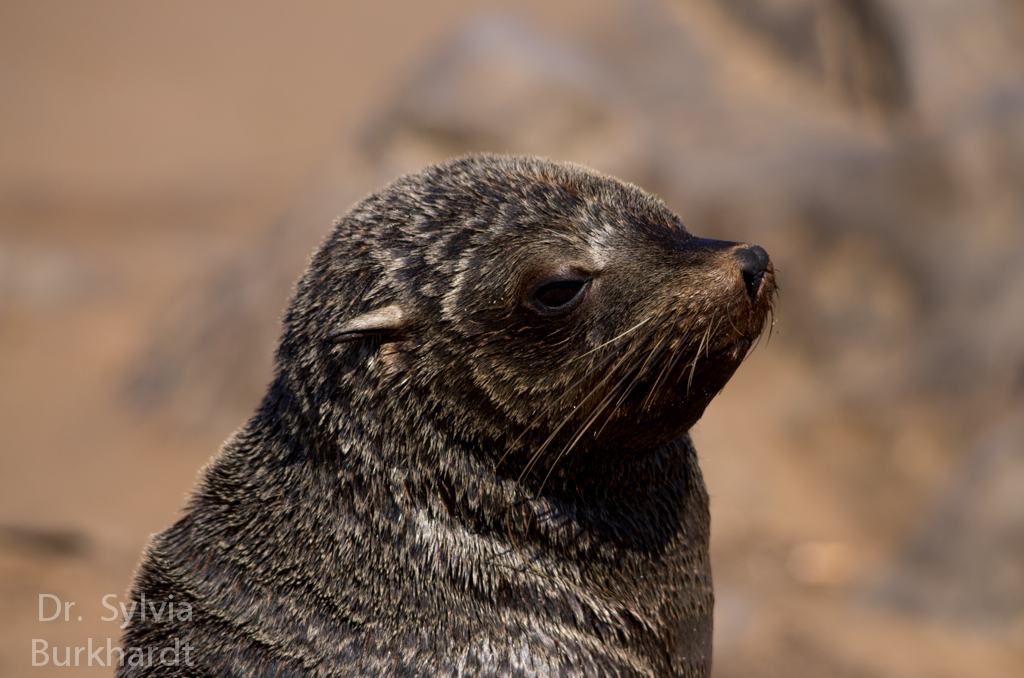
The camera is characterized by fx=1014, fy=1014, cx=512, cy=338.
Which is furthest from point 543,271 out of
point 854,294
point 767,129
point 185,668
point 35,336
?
point 35,336

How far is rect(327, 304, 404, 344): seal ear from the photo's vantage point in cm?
289

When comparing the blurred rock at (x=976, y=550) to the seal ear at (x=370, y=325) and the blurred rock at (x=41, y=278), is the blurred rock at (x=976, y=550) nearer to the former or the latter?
the seal ear at (x=370, y=325)

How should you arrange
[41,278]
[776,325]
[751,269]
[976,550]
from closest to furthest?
[751,269] < [976,550] < [776,325] < [41,278]

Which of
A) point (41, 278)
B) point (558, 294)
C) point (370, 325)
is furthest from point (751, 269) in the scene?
point (41, 278)

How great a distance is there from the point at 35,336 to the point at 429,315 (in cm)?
1181

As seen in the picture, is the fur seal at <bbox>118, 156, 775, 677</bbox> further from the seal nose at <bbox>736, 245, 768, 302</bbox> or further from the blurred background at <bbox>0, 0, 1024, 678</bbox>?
the blurred background at <bbox>0, 0, 1024, 678</bbox>

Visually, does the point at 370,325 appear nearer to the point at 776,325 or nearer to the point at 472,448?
the point at 472,448

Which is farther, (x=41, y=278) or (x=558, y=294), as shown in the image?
(x=41, y=278)

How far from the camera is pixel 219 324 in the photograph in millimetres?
11180

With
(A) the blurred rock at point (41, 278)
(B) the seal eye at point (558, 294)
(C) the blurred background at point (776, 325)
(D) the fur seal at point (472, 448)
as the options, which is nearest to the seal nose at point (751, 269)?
(D) the fur seal at point (472, 448)

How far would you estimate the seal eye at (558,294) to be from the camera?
2.90m

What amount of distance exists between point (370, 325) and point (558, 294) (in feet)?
1.79

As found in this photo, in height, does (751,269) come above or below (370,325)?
below

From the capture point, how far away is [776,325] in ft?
36.9
